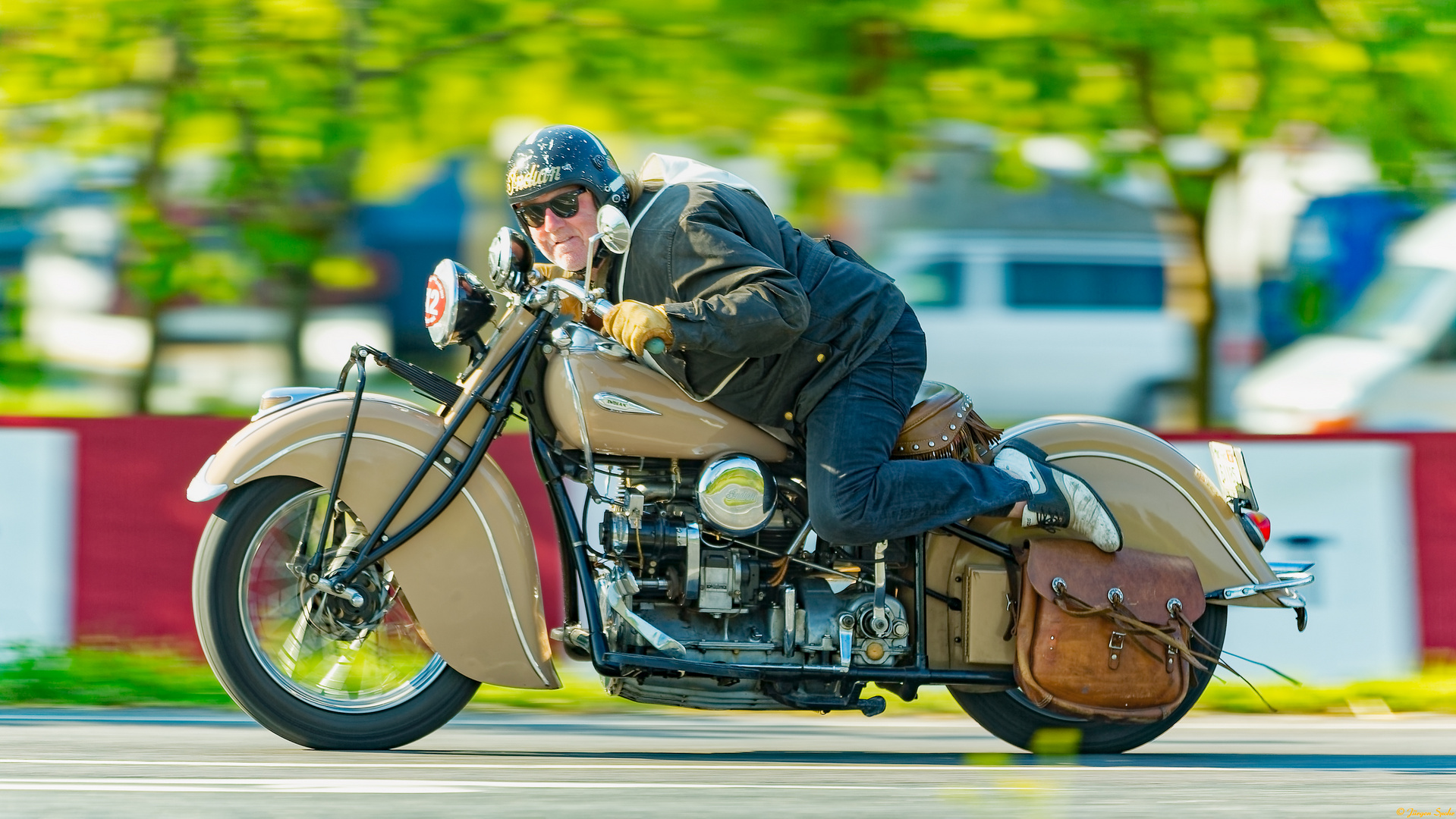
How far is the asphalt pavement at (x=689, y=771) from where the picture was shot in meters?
4.11

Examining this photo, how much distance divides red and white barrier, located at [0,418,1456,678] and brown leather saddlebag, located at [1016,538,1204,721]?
2.01 m

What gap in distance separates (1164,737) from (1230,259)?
764 centimetres

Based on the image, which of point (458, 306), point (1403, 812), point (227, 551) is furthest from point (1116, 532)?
Result: point (227, 551)

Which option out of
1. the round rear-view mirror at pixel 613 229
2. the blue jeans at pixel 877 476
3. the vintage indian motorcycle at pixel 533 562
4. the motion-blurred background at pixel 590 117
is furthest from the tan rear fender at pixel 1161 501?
the motion-blurred background at pixel 590 117

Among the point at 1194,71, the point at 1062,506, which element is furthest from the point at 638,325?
the point at 1194,71

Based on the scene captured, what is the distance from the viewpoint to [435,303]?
478 cm

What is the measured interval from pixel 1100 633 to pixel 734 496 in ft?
3.79

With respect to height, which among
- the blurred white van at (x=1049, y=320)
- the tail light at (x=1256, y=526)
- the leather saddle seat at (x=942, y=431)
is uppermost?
the leather saddle seat at (x=942, y=431)

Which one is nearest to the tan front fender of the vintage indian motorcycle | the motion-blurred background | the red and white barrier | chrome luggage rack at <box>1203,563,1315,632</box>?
the vintage indian motorcycle

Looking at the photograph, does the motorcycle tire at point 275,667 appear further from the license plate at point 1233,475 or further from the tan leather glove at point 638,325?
the license plate at point 1233,475

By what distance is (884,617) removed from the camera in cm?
490

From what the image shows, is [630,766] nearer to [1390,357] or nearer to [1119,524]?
[1119,524]

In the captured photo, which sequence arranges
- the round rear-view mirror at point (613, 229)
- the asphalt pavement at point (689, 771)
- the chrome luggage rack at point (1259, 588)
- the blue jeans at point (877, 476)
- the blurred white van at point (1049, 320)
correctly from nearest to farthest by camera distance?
the asphalt pavement at point (689, 771), the round rear-view mirror at point (613, 229), the blue jeans at point (877, 476), the chrome luggage rack at point (1259, 588), the blurred white van at point (1049, 320)

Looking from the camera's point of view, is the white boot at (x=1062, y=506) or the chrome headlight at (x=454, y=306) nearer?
the chrome headlight at (x=454, y=306)
